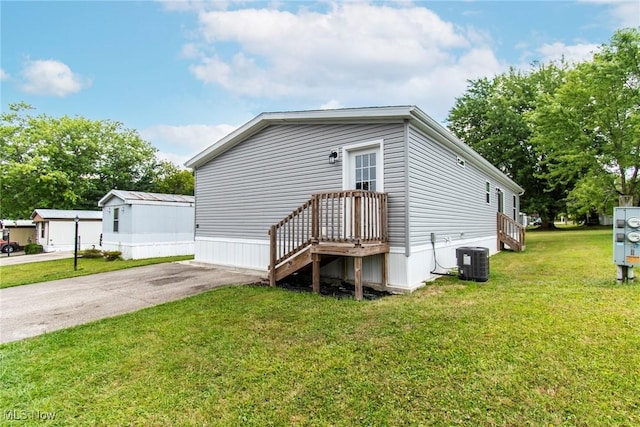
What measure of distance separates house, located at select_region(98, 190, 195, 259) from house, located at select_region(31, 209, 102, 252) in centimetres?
669

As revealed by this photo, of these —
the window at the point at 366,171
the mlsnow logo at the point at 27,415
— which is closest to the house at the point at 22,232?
the window at the point at 366,171

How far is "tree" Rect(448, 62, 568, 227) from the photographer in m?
25.9

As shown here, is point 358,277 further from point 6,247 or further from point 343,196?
point 6,247

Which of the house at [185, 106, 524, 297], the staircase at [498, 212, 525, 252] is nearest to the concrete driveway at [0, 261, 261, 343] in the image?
the house at [185, 106, 524, 297]

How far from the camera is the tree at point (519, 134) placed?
2594cm

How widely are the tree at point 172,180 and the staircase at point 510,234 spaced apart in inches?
1174

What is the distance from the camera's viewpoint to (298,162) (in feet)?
26.0

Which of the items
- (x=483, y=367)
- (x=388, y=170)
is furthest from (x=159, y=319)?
(x=388, y=170)

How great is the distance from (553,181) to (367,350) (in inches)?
1164

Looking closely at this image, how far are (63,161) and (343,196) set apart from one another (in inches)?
1242

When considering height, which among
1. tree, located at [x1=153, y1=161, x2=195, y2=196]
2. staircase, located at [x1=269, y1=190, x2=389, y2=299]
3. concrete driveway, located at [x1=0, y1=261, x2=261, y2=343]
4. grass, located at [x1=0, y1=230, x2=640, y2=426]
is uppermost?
tree, located at [x1=153, y1=161, x2=195, y2=196]

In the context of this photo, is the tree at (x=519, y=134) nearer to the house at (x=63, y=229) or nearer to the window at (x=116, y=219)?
the window at (x=116, y=219)

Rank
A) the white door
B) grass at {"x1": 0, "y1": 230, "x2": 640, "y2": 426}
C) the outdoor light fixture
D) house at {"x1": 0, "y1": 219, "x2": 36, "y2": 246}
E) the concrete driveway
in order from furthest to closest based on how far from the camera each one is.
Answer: house at {"x1": 0, "y1": 219, "x2": 36, "y2": 246}
the outdoor light fixture
the white door
the concrete driveway
grass at {"x1": 0, "y1": 230, "x2": 640, "y2": 426}

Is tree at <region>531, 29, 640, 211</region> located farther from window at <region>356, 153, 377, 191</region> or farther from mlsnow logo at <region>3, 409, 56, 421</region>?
mlsnow logo at <region>3, 409, 56, 421</region>
